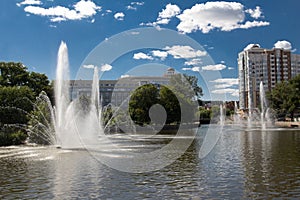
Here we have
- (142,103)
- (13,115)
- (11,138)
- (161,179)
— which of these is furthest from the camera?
(142,103)

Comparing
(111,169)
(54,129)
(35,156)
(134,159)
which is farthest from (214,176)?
(54,129)

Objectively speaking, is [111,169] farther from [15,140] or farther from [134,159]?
[15,140]

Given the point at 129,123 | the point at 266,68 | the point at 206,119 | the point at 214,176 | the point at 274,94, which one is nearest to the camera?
the point at 214,176

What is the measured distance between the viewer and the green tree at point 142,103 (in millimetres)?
66812

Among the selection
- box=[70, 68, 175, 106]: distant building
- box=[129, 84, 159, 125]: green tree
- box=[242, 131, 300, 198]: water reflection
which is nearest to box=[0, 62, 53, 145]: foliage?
box=[129, 84, 159, 125]: green tree

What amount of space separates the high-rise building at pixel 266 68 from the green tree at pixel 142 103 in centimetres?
8704

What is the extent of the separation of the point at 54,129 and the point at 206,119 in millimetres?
74734

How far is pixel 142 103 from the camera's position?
226ft

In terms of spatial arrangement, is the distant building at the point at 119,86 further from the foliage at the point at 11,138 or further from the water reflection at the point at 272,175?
the water reflection at the point at 272,175

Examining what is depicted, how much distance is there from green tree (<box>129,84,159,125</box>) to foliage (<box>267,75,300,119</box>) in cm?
3475

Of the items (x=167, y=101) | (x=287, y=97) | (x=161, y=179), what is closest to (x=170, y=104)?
(x=167, y=101)

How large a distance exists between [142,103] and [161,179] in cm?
5365

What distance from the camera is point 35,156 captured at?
23375mm

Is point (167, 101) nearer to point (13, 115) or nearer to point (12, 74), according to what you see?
point (12, 74)
